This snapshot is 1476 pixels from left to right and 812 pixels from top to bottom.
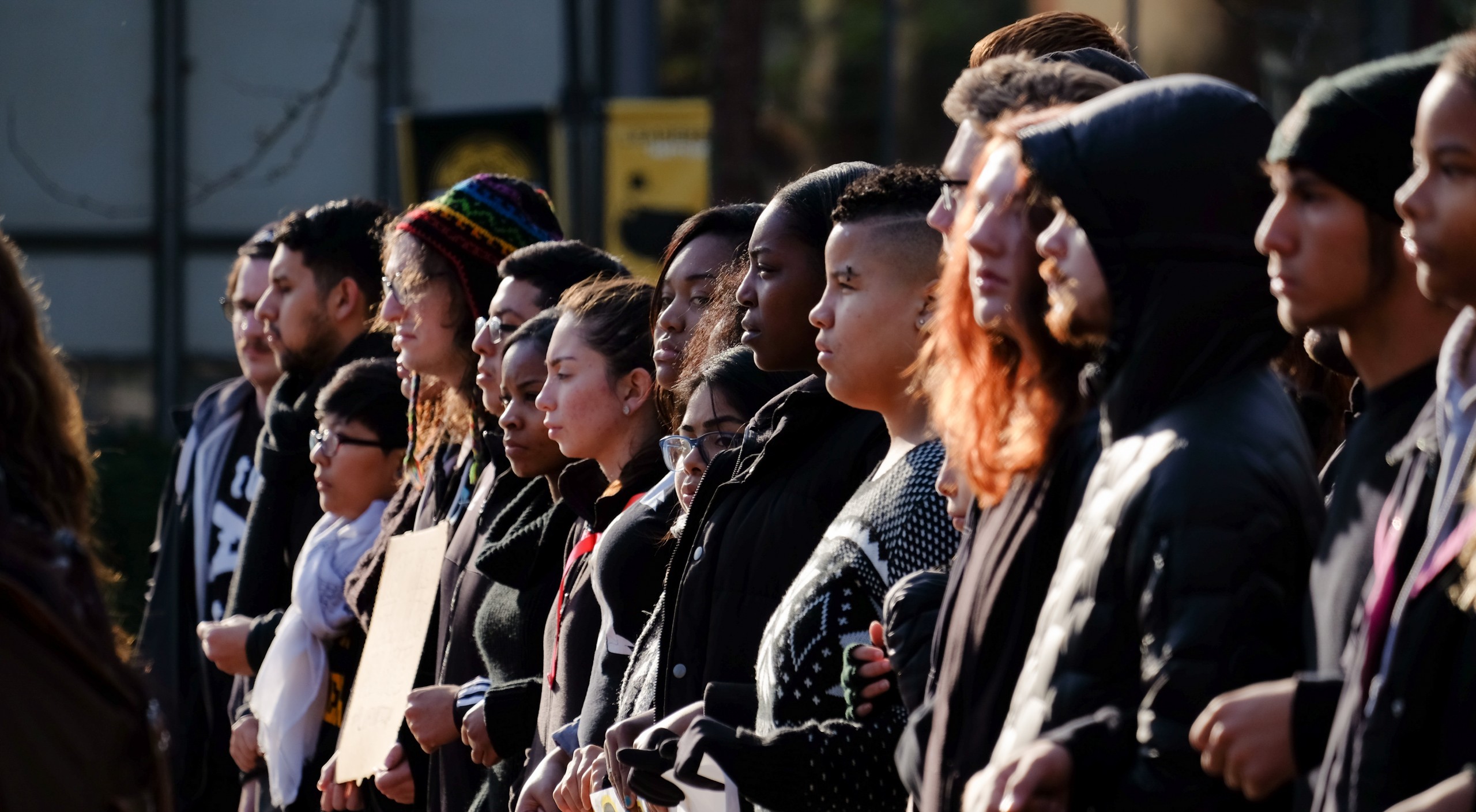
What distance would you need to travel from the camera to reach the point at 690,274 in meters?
4.12

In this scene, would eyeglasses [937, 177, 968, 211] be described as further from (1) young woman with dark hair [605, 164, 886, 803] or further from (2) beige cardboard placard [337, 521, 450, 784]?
(2) beige cardboard placard [337, 521, 450, 784]

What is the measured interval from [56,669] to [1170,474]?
126 centimetres

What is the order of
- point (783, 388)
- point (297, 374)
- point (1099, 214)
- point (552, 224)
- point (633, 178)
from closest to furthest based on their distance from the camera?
point (1099, 214) → point (783, 388) → point (552, 224) → point (297, 374) → point (633, 178)

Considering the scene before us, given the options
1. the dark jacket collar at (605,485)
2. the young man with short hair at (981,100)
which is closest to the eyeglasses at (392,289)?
the dark jacket collar at (605,485)

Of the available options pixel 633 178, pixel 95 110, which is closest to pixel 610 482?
pixel 633 178

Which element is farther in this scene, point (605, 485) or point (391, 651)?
point (391, 651)

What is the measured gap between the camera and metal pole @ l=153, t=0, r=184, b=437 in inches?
452

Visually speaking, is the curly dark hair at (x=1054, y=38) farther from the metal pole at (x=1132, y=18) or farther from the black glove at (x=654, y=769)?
the metal pole at (x=1132, y=18)

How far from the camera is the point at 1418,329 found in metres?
2.27

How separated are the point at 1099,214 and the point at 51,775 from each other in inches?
53.5

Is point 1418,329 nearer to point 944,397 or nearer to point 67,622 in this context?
point 944,397

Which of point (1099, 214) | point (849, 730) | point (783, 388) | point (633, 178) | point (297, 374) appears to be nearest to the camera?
point (1099, 214)

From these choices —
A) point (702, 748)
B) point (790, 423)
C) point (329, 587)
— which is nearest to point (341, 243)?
point (329, 587)

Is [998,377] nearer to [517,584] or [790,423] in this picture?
[790,423]
